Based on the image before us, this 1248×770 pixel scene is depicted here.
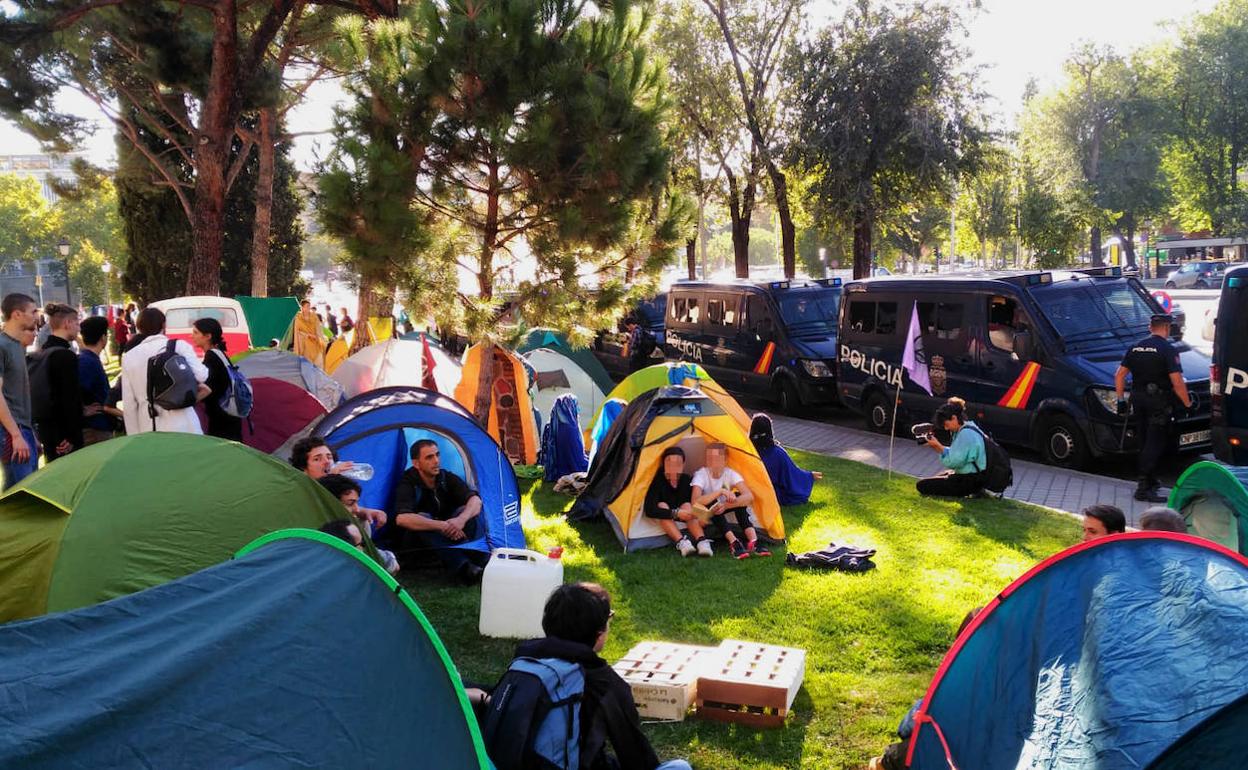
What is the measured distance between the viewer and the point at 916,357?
13.1 metres

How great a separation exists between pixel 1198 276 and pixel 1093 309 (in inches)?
1619

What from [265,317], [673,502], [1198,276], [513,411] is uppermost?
[1198,276]

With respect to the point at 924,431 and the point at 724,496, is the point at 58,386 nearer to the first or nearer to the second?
the point at 724,496

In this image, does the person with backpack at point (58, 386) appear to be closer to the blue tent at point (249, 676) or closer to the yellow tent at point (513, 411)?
the blue tent at point (249, 676)

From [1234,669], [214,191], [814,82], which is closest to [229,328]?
[214,191]

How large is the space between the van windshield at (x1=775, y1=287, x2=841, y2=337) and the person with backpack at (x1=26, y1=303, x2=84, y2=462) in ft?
36.0

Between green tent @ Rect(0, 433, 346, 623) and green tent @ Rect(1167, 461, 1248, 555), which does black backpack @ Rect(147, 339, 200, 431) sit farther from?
green tent @ Rect(1167, 461, 1248, 555)

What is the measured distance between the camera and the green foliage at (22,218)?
57688mm

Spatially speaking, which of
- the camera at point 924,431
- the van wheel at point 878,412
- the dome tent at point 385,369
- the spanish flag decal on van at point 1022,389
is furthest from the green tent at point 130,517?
the van wheel at point 878,412

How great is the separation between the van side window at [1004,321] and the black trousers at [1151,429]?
219cm

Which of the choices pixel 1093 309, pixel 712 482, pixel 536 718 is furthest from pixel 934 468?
pixel 536 718

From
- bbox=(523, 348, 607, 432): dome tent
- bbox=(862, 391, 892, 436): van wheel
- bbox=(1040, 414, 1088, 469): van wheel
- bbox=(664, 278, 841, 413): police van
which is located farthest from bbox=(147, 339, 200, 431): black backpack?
bbox=(664, 278, 841, 413): police van

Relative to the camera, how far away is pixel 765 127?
24.1 m

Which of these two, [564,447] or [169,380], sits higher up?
[169,380]
